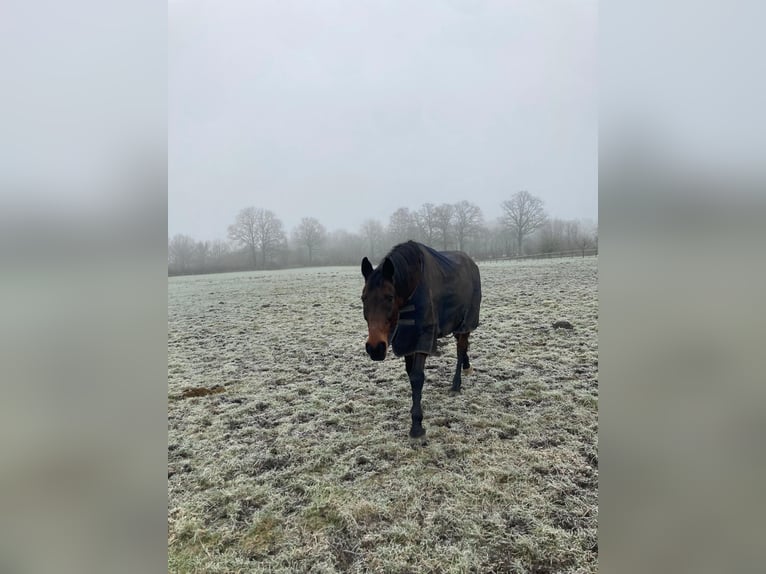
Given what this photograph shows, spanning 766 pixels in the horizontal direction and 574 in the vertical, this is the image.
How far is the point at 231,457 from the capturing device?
3639mm

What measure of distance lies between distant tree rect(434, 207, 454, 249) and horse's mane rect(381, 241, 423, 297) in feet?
45.8

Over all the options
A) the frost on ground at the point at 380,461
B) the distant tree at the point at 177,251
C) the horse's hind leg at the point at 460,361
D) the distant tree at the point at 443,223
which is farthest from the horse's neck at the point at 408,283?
the distant tree at the point at 443,223

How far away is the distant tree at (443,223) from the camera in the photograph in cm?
1766

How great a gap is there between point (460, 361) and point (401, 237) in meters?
12.2

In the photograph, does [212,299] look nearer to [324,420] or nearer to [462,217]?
A: [324,420]

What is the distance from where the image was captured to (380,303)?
3328 millimetres

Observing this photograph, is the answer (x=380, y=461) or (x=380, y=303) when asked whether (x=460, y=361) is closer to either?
(x=380, y=461)

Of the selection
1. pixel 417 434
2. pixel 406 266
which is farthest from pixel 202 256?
pixel 417 434

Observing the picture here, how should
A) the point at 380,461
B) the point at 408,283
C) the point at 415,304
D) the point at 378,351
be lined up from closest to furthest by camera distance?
the point at 378,351
the point at 380,461
the point at 408,283
the point at 415,304

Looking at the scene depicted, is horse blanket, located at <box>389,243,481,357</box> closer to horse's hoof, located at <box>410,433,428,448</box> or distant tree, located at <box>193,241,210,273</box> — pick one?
horse's hoof, located at <box>410,433,428,448</box>

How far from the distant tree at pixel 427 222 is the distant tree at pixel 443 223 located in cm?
18
